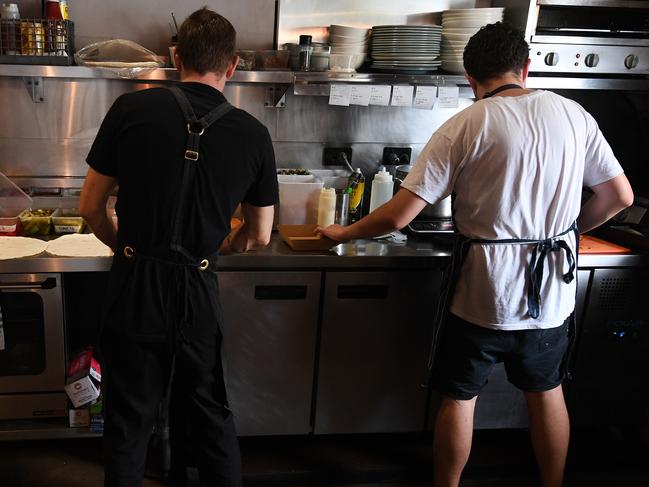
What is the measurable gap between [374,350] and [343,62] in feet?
3.76

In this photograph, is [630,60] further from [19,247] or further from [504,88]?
[19,247]

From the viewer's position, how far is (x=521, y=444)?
113 inches

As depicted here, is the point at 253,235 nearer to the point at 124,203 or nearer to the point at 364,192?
the point at 124,203

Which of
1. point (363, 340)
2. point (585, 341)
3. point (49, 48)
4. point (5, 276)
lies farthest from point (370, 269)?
point (49, 48)

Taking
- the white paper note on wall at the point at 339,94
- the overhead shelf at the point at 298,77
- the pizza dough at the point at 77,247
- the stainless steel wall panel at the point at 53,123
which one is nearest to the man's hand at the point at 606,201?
the overhead shelf at the point at 298,77

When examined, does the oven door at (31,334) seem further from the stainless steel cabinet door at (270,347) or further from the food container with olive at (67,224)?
the stainless steel cabinet door at (270,347)

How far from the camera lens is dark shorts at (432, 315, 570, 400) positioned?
7.11 ft

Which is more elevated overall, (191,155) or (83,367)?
(191,155)

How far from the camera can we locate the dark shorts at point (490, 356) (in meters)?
2.17

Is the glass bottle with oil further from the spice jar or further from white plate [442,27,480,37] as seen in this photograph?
white plate [442,27,480,37]

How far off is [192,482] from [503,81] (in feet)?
5.84

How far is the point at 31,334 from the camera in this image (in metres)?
2.41

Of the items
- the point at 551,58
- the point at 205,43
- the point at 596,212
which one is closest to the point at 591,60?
the point at 551,58

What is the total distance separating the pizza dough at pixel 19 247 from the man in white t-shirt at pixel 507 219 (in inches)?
43.4
